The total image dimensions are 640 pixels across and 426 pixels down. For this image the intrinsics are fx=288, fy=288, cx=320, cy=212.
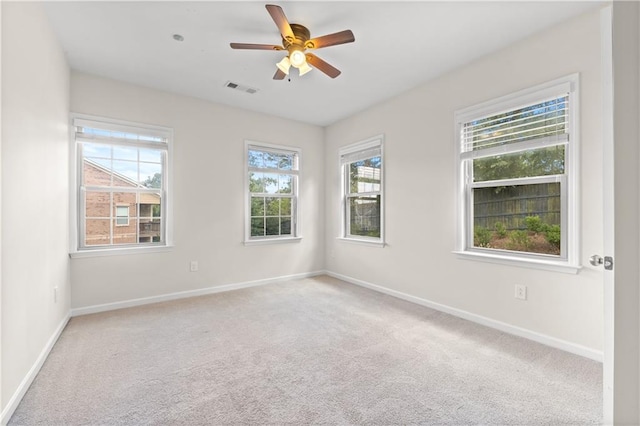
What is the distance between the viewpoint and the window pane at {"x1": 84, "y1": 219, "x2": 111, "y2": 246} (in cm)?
337

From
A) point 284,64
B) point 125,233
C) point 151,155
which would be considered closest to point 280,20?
point 284,64

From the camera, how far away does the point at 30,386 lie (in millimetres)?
1897

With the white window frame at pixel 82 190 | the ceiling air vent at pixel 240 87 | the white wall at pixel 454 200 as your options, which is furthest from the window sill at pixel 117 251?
the white wall at pixel 454 200

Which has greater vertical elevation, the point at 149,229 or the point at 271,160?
the point at 271,160

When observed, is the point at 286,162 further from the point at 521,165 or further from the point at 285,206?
the point at 521,165

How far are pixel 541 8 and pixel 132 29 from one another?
3342 mm

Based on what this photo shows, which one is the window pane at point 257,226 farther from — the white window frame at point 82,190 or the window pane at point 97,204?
the window pane at point 97,204

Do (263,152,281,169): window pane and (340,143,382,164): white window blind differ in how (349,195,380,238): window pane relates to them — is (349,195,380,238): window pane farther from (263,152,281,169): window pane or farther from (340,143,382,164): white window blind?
(263,152,281,169): window pane

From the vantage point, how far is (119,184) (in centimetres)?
354

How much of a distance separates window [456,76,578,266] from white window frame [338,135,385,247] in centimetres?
117

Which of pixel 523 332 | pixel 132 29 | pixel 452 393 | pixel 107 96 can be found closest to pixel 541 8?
pixel 523 332

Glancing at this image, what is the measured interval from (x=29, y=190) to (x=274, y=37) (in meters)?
2.23

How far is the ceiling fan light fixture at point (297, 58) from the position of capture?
7.93ft

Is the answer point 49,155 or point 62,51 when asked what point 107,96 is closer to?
point 62,51
